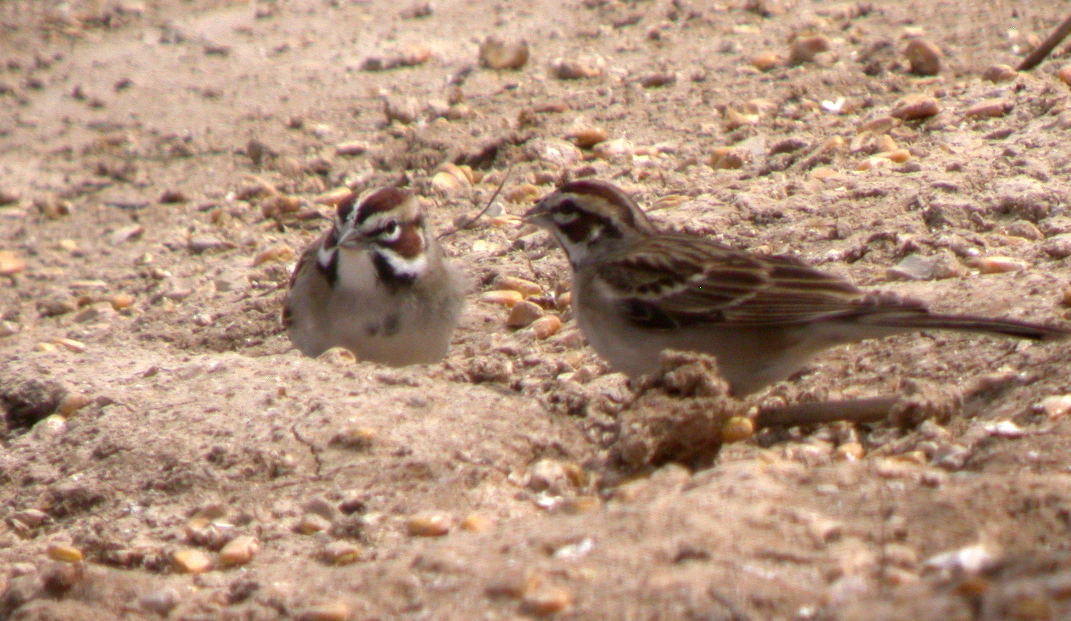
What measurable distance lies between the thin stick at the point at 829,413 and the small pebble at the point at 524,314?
1.85 metres

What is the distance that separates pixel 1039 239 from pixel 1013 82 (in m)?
2.09

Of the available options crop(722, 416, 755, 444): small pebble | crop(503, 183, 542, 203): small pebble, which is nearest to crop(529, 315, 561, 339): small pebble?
crop(503, 183, 542, 203): small pebble

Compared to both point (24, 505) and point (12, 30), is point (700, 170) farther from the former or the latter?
point (12, 30)

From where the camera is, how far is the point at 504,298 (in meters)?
6.51


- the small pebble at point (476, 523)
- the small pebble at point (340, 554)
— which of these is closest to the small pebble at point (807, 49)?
the small pebble at point (476, 523)

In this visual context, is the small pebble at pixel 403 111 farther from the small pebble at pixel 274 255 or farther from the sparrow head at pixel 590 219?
the sparrow head at pixel 590 219

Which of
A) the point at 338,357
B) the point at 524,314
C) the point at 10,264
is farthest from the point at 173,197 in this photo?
the point at 338,357

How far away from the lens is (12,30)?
37.9ft

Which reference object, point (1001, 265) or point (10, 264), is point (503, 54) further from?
point (1001, 265)

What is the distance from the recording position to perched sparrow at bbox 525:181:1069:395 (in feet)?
16.0

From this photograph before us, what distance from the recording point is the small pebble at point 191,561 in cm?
396

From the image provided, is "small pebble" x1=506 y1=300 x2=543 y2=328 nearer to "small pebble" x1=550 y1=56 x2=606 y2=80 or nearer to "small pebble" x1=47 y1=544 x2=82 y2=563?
"small pebble" x1=47 y1=544 x2=82 y2=563

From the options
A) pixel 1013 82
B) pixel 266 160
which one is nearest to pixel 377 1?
pixel 266 160

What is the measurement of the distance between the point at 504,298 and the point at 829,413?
Answer: 7.87 ft
